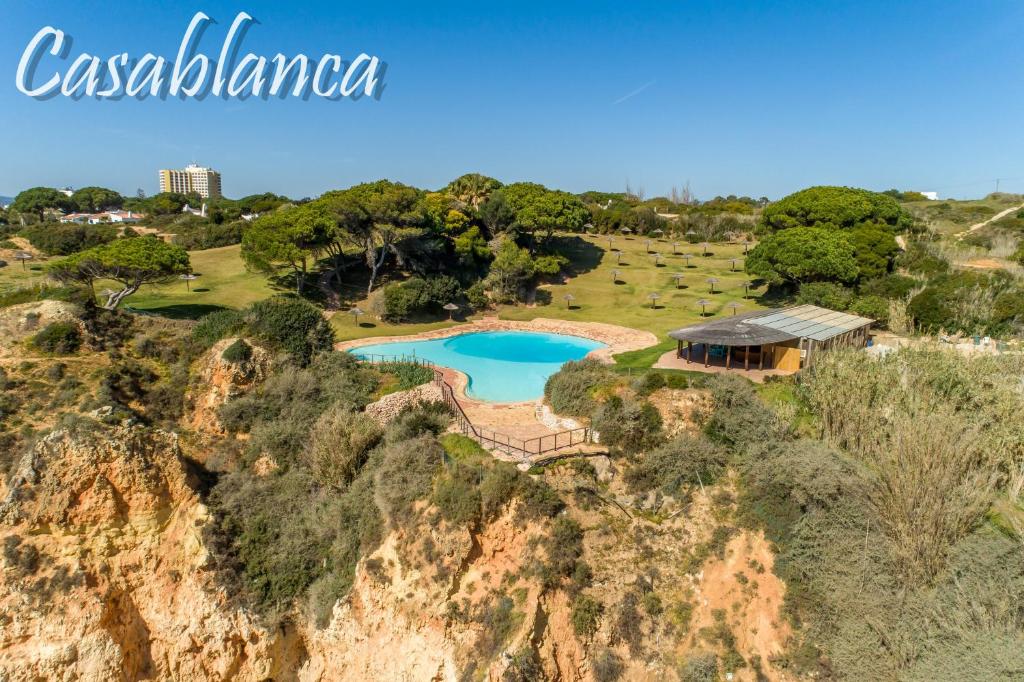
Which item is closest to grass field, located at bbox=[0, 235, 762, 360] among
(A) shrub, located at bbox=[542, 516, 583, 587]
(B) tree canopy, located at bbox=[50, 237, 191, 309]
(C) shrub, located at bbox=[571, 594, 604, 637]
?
(B) tree canopy, located at bbox=[50, 237, 191, 309]

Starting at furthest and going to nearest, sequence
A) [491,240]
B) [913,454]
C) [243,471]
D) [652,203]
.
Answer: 1. [652,203]
2. [491,240]
3. [243,471]
4. [913,454]

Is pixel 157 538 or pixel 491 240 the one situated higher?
pixel 491 240

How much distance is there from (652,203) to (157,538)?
8033cm

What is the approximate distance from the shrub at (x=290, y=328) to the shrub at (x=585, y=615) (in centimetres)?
1466

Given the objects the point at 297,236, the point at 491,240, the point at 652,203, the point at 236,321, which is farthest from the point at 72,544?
the point at 652,203

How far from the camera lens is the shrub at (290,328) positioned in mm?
22891

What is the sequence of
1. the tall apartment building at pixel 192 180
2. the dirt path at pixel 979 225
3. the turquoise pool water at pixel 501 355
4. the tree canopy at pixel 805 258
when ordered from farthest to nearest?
the tall apartment building at pixel 192 180 < the dirt path at pixel 979 225 < the tree canopy at pixel 805 258 < the turquoise pool water at pixel 501 355

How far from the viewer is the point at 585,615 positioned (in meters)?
13.5

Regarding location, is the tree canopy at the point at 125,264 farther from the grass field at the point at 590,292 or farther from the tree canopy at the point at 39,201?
the tree canopy at the point at 39,201

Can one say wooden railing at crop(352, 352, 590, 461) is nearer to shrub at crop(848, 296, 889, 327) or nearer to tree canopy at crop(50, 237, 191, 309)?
shrub at crop(848, 296, 889, 327)

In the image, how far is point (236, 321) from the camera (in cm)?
2314

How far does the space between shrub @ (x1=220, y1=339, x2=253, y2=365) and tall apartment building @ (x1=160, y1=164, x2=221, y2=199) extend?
584 ft

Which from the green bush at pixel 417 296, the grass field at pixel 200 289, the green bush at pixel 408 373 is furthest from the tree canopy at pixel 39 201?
the green bush at pixel 408 373

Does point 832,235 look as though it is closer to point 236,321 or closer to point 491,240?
point 491,240
